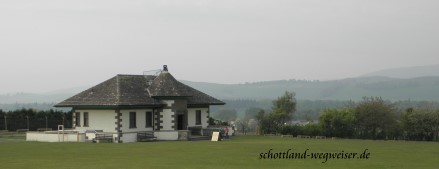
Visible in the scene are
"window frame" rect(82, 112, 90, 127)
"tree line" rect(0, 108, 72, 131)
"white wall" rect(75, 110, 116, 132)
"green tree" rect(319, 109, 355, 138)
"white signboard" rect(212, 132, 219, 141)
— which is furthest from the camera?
"tree line" rect(0, 108, 72, 131)

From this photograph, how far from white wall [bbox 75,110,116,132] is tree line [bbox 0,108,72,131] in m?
13.1

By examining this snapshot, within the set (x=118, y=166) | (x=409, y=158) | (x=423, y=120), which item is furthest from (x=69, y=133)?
(x=423, y=120)

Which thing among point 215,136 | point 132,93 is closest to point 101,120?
point 132,93

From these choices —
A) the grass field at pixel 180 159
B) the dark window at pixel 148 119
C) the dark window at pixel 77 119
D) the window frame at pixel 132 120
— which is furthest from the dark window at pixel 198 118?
the grass field at pixel 180 159

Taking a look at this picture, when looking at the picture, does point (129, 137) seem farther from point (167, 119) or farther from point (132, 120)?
point (167, 119)

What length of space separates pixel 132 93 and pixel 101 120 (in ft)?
10.7

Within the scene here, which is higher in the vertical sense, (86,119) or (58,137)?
(86,119)

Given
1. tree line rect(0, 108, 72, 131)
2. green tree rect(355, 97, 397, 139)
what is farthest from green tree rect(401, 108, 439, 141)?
tree line rect(0, 108, 72, 131)

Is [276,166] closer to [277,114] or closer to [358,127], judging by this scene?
[358,127]

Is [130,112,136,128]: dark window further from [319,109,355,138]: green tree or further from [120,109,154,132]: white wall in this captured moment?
[319,109,355,138]: green tree

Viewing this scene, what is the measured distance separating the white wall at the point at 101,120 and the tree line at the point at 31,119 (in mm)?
13150

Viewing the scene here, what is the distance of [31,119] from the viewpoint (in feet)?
199

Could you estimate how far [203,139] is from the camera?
159ft

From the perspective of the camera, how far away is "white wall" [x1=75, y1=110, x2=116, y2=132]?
156ft
